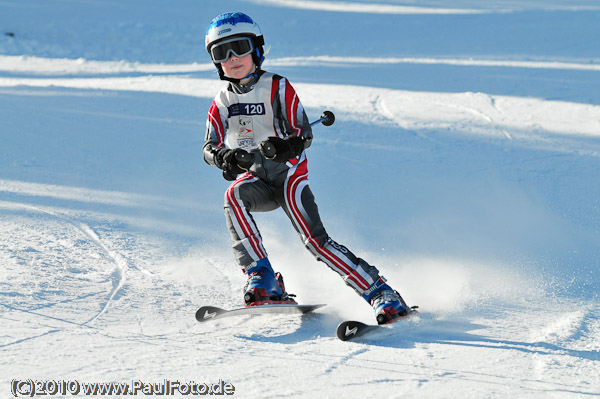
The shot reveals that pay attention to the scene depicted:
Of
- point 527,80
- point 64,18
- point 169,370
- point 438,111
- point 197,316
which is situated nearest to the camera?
point 169,370

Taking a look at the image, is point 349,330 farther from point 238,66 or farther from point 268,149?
point 238,66

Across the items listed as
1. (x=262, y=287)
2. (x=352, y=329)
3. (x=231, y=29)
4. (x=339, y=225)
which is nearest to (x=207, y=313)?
(x=262, y=287)

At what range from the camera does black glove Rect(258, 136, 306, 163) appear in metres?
3.60

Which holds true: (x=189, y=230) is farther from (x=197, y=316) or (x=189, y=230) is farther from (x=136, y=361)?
(x=136, y=361)

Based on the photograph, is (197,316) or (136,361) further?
(197,316)

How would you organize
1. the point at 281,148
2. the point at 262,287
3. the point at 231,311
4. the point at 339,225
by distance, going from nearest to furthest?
the point at 281,148, the point at 231,311, the point at 262,287, the point at 339,225

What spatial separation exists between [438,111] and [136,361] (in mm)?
6403

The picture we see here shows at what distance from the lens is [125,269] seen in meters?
4.63

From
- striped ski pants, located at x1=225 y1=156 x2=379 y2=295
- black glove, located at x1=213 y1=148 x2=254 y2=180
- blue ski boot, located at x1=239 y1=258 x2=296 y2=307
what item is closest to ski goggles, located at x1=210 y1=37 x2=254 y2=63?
black glove, located at x1=213 y1=148 x2=254 y2=180

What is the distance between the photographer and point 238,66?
3855 millimetres

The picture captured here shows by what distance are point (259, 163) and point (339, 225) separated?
1899 millimetres

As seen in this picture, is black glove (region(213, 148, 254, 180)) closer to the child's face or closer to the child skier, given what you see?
the child skier

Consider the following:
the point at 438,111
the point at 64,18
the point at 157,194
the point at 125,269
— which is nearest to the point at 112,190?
the point at 157,194

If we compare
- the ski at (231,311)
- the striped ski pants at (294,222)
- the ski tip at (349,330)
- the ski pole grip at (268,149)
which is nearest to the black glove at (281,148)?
the ski pole grip at (268,149)
